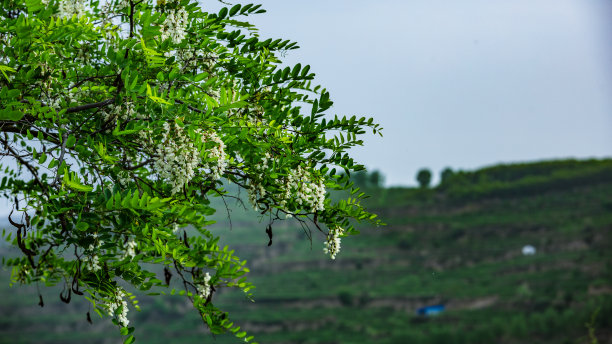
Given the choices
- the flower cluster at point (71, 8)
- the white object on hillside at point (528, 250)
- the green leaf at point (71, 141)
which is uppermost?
the flower cluster at point (71, 8)

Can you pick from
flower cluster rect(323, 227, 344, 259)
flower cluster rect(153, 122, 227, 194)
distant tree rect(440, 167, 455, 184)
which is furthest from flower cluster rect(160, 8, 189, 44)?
distant tree rect(440, 167, 455, 184)

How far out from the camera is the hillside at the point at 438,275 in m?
40.3

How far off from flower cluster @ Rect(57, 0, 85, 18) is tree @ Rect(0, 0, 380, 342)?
0.03 feet

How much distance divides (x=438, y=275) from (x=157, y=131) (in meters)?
42.9

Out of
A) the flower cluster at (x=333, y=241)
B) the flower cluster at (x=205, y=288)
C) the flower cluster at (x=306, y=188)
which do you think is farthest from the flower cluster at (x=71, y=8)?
the flower cluster at (x=333, y=241)

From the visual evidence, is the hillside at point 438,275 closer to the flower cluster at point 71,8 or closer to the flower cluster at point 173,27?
the flower cluster at point 173,27

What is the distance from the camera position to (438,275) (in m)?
45.3

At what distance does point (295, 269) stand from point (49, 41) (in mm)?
51096

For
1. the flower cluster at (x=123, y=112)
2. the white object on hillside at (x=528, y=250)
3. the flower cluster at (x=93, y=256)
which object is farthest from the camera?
the white object on hillside at (x=528, y=250)

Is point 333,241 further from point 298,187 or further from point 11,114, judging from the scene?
point 11,114

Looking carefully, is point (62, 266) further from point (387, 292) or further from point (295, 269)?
point (295, 269)

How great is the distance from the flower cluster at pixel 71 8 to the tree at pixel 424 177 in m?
51.3

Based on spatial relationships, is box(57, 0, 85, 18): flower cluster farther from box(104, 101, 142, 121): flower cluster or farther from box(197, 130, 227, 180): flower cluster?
box(197, 130, 227, 180): flower cluster

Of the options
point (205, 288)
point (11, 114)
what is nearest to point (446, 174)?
point (205, 288)
